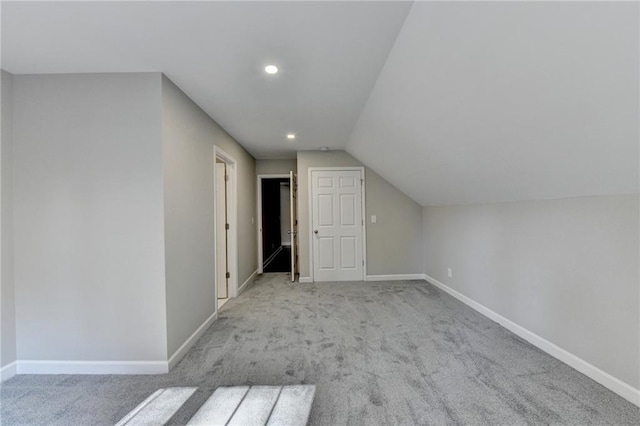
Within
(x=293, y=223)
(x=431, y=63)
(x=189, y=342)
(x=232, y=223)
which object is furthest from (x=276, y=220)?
(x=431, y=63)

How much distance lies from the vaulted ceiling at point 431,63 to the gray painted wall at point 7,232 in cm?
29

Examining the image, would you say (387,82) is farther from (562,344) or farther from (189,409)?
(189,409)

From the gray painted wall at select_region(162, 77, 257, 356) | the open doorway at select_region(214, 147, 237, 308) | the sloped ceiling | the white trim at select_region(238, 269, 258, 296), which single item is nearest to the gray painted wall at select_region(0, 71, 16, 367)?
the gray painted wall at select_region(162, 77, 257, 356)

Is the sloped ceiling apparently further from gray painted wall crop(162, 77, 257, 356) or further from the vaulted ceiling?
gray painted wall crop(162, 77, 257, 356)

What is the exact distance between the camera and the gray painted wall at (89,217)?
2.15m

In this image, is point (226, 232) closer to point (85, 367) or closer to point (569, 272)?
point (85, 367)

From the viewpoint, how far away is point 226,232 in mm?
4047

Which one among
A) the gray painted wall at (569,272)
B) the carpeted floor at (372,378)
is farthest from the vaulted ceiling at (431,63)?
the carpeted floor at (372,378)

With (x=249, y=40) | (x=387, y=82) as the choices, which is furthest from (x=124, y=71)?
(x=387, y=82)

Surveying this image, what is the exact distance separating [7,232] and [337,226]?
3.87m

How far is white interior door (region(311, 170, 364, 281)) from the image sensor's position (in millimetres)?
4828

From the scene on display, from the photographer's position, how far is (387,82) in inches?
89.3

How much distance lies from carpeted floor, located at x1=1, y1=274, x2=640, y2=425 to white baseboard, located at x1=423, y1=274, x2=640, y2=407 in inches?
2.1

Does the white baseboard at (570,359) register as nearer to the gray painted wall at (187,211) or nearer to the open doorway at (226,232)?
the gray painted wall at (187,211)
